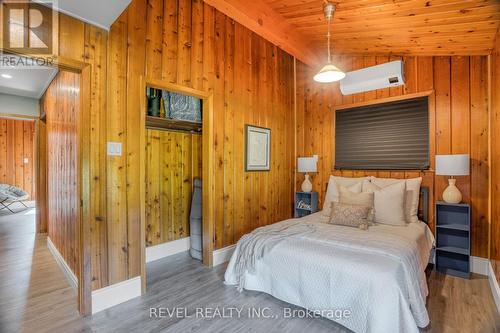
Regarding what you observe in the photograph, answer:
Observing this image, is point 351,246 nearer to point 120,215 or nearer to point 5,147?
point 120,215

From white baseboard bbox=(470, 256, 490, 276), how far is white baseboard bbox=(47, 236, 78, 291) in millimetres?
4425

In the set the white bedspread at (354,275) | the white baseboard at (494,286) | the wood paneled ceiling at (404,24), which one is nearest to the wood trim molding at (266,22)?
the wood paneled ceiling at (404,24)

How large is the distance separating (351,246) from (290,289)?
65 cm

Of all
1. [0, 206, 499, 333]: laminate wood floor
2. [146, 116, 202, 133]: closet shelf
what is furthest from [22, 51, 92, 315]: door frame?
[146, 116, 202, 133]: closet shelf

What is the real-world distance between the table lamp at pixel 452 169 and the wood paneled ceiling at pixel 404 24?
4.07 ft

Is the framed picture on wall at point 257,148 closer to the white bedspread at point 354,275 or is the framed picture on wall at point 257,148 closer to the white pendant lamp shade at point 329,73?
the white pendant lamp shade at point 329,73

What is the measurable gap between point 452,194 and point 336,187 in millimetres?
1292

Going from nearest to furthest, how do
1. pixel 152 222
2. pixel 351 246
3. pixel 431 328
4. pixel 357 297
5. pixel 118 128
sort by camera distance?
pixel 357 297 < pixel 431 328 < pixel 351 246 < pixel 118 128 < pixel 152 222

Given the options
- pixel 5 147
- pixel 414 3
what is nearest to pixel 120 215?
pixel 414 3

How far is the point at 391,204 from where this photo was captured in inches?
114

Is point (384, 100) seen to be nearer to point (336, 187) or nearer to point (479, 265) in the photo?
point (336, 187)

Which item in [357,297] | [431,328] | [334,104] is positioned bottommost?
[431,328]

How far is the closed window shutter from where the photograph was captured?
3.31 m

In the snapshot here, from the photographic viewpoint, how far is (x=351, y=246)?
2.11 metres
